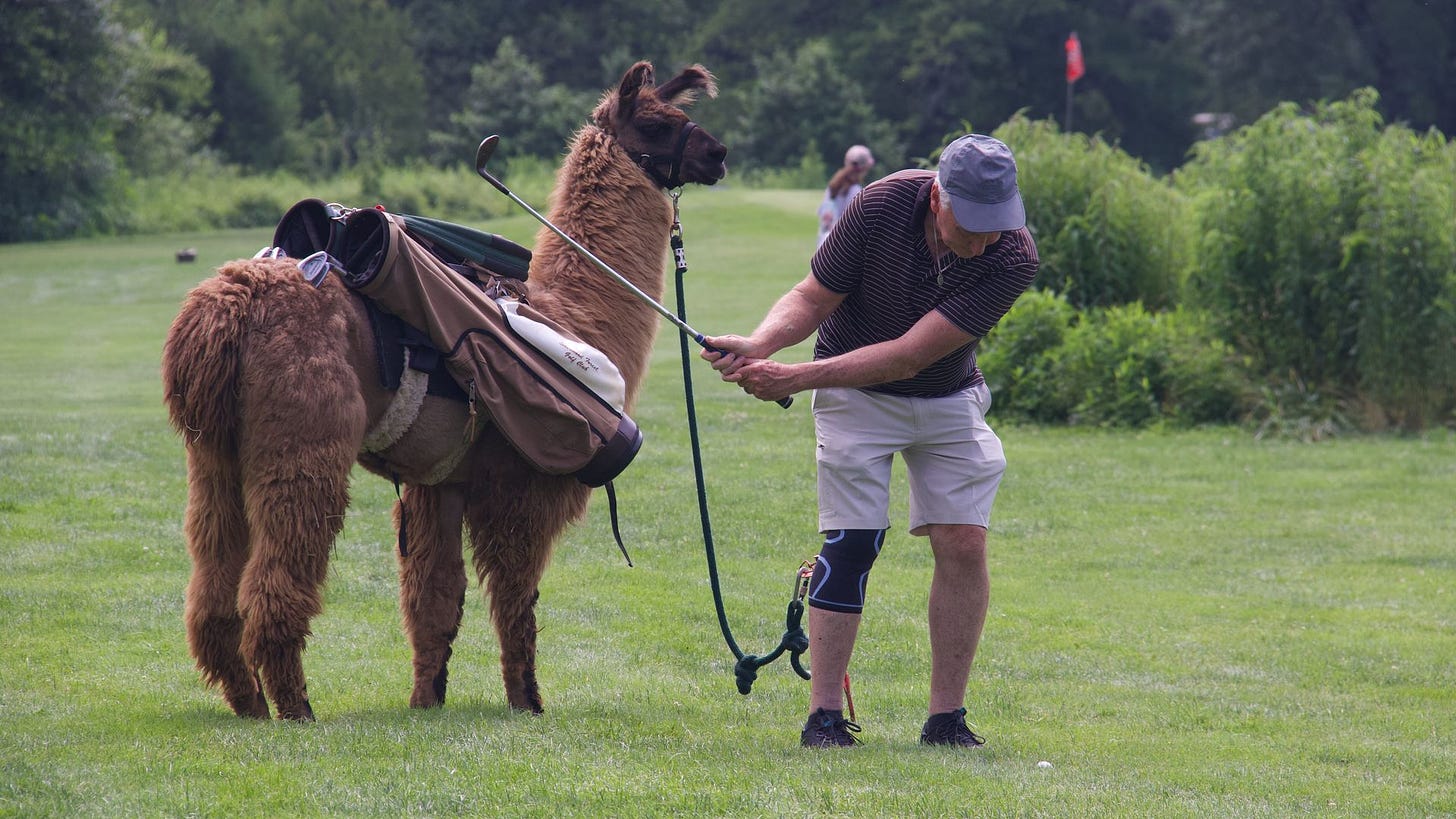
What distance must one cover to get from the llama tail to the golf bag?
0.38 meters

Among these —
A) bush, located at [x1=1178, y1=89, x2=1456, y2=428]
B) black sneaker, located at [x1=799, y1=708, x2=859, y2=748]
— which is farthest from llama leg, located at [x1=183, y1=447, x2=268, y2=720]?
bush, located at [x1=1178, y1=89, x2=1456, y2=428]

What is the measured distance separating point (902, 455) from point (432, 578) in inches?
68.0

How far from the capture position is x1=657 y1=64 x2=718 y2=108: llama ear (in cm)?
609

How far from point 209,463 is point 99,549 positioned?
147 inches

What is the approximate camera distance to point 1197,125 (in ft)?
203

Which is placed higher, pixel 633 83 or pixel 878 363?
pixel 633 83

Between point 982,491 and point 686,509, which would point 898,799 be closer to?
point 982,491

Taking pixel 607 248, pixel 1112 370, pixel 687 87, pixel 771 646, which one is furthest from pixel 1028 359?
pixel 607 248

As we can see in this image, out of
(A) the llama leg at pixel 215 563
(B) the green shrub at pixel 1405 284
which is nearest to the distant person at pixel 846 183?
(B) the green shrub at pixel 1405 284

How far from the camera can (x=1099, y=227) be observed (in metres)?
15.4

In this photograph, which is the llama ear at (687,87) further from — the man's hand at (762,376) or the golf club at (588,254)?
the man's hand at (762,376)

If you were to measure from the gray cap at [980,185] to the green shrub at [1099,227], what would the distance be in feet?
35.9

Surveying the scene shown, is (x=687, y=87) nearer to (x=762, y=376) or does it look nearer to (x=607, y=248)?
(x=607, y=248)

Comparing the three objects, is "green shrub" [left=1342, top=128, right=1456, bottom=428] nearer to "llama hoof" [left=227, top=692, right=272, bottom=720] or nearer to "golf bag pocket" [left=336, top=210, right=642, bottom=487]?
"golf bag pocket" [left=336, top=210, right=642, bottom=487]
